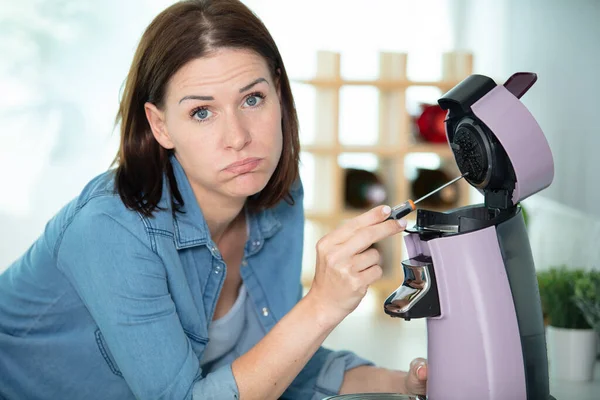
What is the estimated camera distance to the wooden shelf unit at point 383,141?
11.3ft

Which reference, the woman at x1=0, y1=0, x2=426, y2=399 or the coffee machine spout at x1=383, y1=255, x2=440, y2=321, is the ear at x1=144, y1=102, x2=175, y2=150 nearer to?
the woman at x1=0, y1=0, x2=426, y2=399

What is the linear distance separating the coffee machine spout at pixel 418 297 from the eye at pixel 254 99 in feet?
1.30

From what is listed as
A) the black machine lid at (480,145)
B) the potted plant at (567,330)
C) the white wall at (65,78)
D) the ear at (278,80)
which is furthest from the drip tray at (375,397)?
the white wall at (65,78)

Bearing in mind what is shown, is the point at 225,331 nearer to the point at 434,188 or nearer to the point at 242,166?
the point at 242,166

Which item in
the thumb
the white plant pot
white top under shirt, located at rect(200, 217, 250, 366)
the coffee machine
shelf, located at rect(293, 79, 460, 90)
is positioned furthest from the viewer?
shelf, located at rect(293, 79, 460, 90)

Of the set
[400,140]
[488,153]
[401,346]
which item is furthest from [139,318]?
[400,140]

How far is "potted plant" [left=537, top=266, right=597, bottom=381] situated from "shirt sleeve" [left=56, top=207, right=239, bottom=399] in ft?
3.92

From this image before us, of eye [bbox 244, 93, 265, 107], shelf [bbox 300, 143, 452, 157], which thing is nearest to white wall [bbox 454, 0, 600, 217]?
shelf [bbox 300, 143, 452, 157]

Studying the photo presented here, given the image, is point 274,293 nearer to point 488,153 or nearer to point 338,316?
point 338,316

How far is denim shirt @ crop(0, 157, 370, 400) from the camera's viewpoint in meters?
1.10

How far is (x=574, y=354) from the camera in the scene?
197 cm

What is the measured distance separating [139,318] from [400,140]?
250 centimetres

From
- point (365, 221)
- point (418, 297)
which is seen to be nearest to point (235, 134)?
point (365, 221)

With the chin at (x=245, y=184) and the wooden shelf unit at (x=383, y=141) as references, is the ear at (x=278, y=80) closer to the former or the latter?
the chin at (x=245, y=184)
